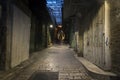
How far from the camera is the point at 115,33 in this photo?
5.89 m

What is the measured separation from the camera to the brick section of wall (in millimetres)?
5652

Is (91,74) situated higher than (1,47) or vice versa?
(1,47)

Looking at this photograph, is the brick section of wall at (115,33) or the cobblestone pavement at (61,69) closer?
the brick section of wall at (115,33)

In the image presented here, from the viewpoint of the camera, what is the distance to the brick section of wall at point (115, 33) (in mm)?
5652

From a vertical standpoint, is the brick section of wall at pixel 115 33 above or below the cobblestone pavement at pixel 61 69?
above

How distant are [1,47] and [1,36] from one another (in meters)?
0.44

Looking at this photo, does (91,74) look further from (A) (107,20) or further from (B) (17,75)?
(B) (17,75)

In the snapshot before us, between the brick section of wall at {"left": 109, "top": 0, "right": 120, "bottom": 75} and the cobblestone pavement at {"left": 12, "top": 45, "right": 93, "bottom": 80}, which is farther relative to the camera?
the cobblestone pavement at {"left": 12, "top": 45, "right": 93, "bottom": 80}

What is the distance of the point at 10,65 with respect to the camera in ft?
23.1

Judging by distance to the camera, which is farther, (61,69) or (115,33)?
(61,69)

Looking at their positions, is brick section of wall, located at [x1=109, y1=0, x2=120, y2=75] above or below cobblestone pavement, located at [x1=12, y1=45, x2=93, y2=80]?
above

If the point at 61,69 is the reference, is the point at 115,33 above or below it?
above

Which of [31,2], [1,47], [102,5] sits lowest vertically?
[1,47]

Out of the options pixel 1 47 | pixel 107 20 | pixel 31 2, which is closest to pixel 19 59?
pixel 1 47
